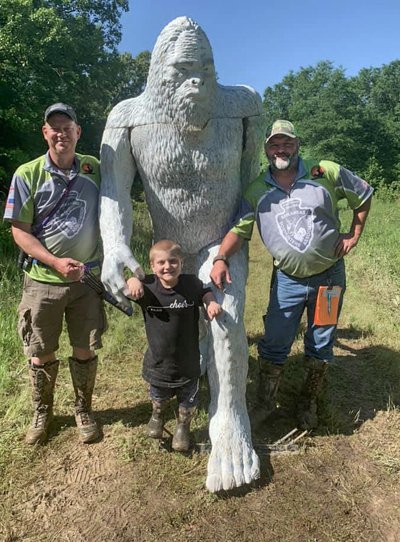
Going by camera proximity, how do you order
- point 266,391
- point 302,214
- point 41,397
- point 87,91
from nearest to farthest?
point 302,214 < point 41,397 < point 266,391 < point 87,91

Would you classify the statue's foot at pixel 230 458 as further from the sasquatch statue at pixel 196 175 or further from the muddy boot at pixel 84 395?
the muddy boot at pixel 84 395

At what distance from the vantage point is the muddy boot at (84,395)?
248 cm

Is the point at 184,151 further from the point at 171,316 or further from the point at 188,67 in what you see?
the point at 171,316

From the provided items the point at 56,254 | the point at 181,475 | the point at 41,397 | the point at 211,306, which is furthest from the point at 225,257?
the point at 41,397

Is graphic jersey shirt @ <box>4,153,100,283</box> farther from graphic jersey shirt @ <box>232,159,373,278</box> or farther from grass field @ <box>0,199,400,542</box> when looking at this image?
grass field @ <box>0,199,400,542</box>

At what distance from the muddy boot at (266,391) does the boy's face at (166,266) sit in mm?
860

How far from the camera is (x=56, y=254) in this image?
7.21 feet

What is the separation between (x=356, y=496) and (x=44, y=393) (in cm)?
164

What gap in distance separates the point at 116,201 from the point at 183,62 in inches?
27.3

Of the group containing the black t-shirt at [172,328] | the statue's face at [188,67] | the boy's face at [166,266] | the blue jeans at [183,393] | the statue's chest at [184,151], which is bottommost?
the blue jeans at [183,393]

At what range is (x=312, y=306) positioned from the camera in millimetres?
2467

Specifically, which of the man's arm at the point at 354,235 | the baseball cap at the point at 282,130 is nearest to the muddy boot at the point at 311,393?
the man's arm at the point at 354,235

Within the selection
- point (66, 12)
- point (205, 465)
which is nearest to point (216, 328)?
point (205, 465)

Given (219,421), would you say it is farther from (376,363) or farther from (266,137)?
(376,363)
